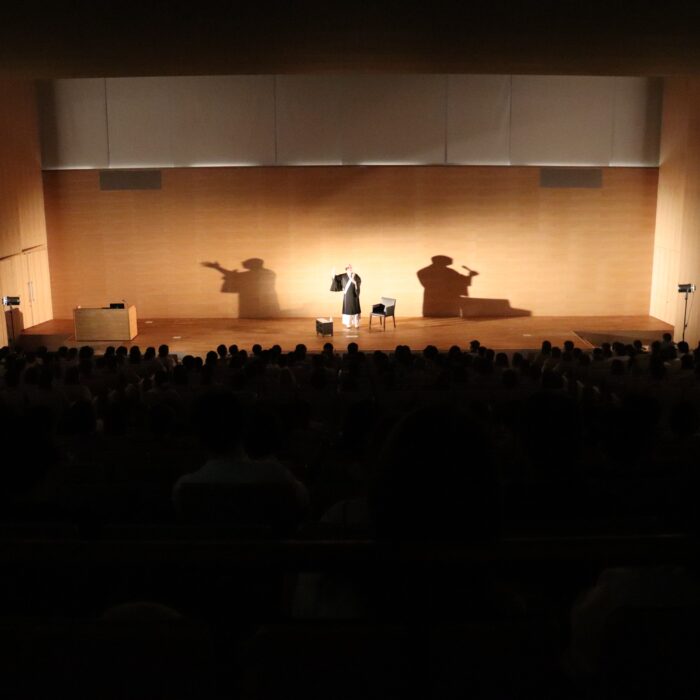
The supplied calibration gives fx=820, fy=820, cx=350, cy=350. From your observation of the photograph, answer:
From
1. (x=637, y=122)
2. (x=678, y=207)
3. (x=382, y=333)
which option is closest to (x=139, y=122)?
(x=382, y=333)

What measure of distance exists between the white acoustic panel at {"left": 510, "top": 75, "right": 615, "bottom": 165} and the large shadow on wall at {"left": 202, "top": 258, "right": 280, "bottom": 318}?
19.4ft

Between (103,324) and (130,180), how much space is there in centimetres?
363

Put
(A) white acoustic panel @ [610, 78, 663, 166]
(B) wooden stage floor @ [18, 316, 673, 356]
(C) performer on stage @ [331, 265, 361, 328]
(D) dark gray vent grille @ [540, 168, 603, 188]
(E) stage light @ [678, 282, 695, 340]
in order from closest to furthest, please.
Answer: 1. (E) stage light @ [678, 282, 695, 340]
2. (B) wooden stage floor @ [18, 316, 673, 356]
3. (C) performer on stage @ [331, 265, 361, 328]
4. (A) white acoustic panel @ [610, 78, 663, 166]
5. (D) dark gray vent grille @ [540, 168, 603, 188]

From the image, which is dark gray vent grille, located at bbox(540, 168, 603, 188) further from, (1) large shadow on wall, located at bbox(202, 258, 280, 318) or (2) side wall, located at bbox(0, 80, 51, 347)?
(2) side wall, located at bbox(0, 80, 51, 347)

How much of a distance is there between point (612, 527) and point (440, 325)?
14931 mm

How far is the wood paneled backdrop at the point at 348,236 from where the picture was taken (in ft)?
57.9

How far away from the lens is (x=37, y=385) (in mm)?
7684

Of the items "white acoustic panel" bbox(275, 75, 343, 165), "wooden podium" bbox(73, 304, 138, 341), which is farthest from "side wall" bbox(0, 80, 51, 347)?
"white acoustic panel" bbox(275, 75, 343, 165)

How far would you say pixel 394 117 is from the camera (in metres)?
17.4

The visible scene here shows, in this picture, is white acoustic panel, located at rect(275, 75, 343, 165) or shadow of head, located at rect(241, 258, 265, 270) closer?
white acoustic panel, located at rect(275, 75, 343, 165)

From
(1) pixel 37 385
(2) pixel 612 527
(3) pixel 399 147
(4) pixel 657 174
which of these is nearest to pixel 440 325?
(3) pixel 399 147

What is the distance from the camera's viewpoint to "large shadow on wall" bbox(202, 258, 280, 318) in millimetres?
17984

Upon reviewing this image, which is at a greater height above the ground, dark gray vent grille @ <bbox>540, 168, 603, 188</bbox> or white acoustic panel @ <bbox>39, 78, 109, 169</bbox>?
white acoustic panel @ <bbox>39, 78, 109, 169</bbox>

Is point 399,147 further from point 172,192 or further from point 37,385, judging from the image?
point 37,385
